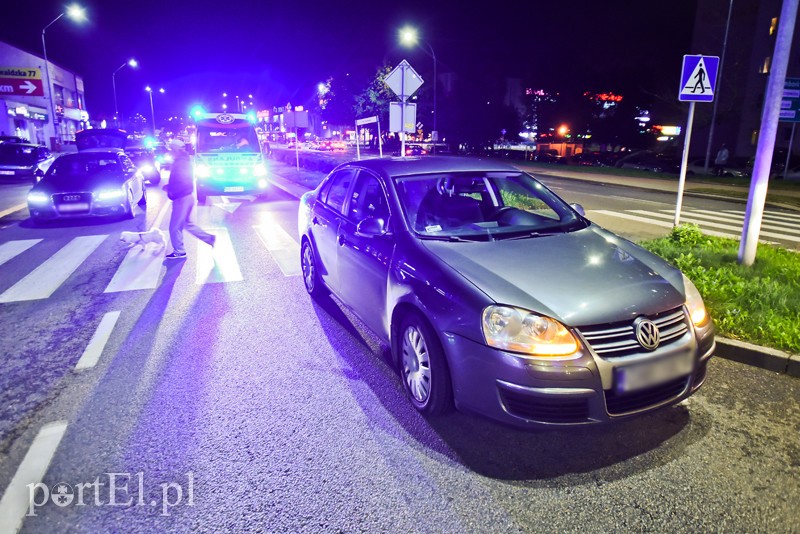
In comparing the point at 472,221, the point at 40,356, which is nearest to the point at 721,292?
the point at 472,221

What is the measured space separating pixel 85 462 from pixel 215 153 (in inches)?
584

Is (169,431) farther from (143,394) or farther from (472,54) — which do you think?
(472,54)

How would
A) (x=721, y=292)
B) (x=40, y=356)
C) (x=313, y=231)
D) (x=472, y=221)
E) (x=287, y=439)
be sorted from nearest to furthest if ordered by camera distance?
(x=287, y=439) → (x=472, y=221) → (x=40, y=356) → (x=721, y=292) → (x=313, y=231)

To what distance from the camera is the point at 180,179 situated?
327 inches

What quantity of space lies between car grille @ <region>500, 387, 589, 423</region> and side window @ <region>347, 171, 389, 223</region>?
6.17 ft

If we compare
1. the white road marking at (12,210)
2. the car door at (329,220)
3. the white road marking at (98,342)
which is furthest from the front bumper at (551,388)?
the white road marking at (12,210)

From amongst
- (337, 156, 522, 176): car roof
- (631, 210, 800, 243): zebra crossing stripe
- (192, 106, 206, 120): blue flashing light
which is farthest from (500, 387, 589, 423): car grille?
(192, 106, 206, 120): blue flashing light

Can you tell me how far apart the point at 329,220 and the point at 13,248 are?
23.8 ft

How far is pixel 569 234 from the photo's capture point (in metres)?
4.10

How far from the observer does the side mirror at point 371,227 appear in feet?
13.3

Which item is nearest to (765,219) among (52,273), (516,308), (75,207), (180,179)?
(516,308)

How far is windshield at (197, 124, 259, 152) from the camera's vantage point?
17156mm

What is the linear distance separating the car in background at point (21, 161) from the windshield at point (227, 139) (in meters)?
8.96

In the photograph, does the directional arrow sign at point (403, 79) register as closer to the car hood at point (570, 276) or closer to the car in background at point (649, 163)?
the car hood at point (570, 276)
